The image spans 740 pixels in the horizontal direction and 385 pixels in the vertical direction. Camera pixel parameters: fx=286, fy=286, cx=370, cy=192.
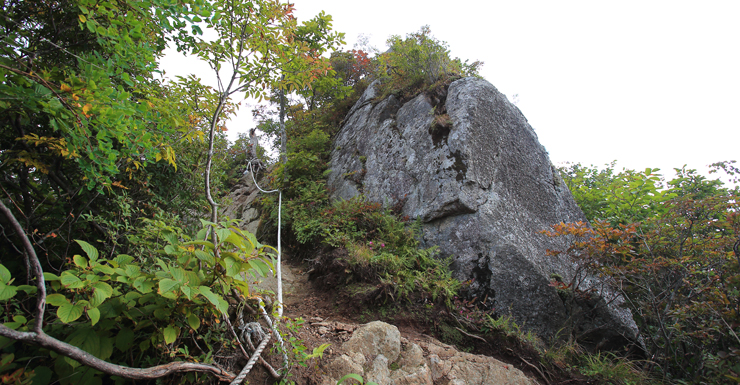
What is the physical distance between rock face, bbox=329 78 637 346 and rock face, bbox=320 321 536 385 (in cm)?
125

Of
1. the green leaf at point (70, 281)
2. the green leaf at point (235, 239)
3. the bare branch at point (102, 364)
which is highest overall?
the green leaf at point (235, 239)

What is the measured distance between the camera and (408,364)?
3.01 m

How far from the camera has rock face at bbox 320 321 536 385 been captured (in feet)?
9.03

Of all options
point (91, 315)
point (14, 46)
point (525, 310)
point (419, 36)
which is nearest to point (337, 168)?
point (419, 36)

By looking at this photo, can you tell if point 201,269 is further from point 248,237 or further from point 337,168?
point 337,168

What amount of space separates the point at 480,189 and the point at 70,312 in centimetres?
555

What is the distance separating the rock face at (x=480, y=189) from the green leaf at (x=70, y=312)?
4460mm

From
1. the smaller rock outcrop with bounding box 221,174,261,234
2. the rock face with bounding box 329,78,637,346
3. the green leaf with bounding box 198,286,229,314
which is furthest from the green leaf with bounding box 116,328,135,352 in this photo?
the smaller rock outcrop with bounding box 221,174,261,234

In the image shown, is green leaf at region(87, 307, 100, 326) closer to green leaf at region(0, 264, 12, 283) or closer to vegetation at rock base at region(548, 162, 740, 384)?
green leaf at region(0, 264, 12, 283)

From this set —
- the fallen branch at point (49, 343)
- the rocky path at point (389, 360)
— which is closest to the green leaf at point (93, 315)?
the fallen branch at point (49, 343)

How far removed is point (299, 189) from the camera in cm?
767

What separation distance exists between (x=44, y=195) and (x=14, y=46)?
137 centimetres

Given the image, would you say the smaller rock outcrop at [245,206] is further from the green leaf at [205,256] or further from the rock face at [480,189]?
the green leaf at [205,256]

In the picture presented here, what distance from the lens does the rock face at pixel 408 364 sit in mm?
2752
